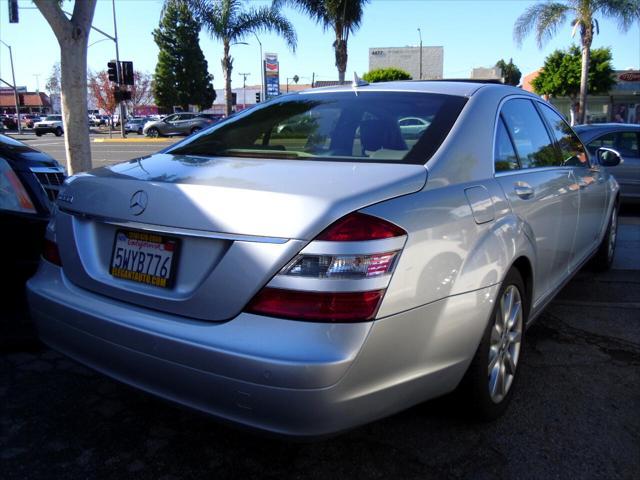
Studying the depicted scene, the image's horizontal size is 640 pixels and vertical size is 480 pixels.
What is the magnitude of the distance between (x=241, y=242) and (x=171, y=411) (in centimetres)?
130

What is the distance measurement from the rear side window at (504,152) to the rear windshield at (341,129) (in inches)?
10.8

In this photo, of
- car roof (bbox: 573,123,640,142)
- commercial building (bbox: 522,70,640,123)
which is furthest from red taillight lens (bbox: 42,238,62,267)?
commercial building (bbox: 522,70,640,123)

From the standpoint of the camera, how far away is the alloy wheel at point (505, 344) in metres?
2.65

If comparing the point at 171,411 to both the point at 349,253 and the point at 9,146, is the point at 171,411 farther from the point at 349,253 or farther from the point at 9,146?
the point at 9,146

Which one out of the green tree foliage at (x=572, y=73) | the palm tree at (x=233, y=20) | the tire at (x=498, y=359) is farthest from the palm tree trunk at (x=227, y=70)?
the tire at (x=498, y=359)

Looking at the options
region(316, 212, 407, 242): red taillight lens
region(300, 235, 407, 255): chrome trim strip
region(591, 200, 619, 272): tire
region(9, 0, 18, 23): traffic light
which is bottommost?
region(591, 200, 619, 272): tire

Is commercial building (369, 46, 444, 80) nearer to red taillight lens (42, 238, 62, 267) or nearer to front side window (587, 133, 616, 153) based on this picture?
front side window (587, 133, 616, 153)

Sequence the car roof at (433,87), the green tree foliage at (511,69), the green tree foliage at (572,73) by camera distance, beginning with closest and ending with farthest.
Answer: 1. the car roof at (433,87)
2. the green tree foliage at (572,73)
3. the green tree foliage at (511,69)

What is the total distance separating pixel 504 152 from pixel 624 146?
7.21 metres

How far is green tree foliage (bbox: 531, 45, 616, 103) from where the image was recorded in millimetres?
38688

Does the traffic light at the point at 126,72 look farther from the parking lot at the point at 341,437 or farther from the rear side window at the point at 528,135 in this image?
the rear side window at the point at 528,135

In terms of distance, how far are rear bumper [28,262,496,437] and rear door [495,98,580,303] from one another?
28.1 inches

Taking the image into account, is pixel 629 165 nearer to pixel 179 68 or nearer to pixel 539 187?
pixel 539 187

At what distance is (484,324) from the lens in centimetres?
240
